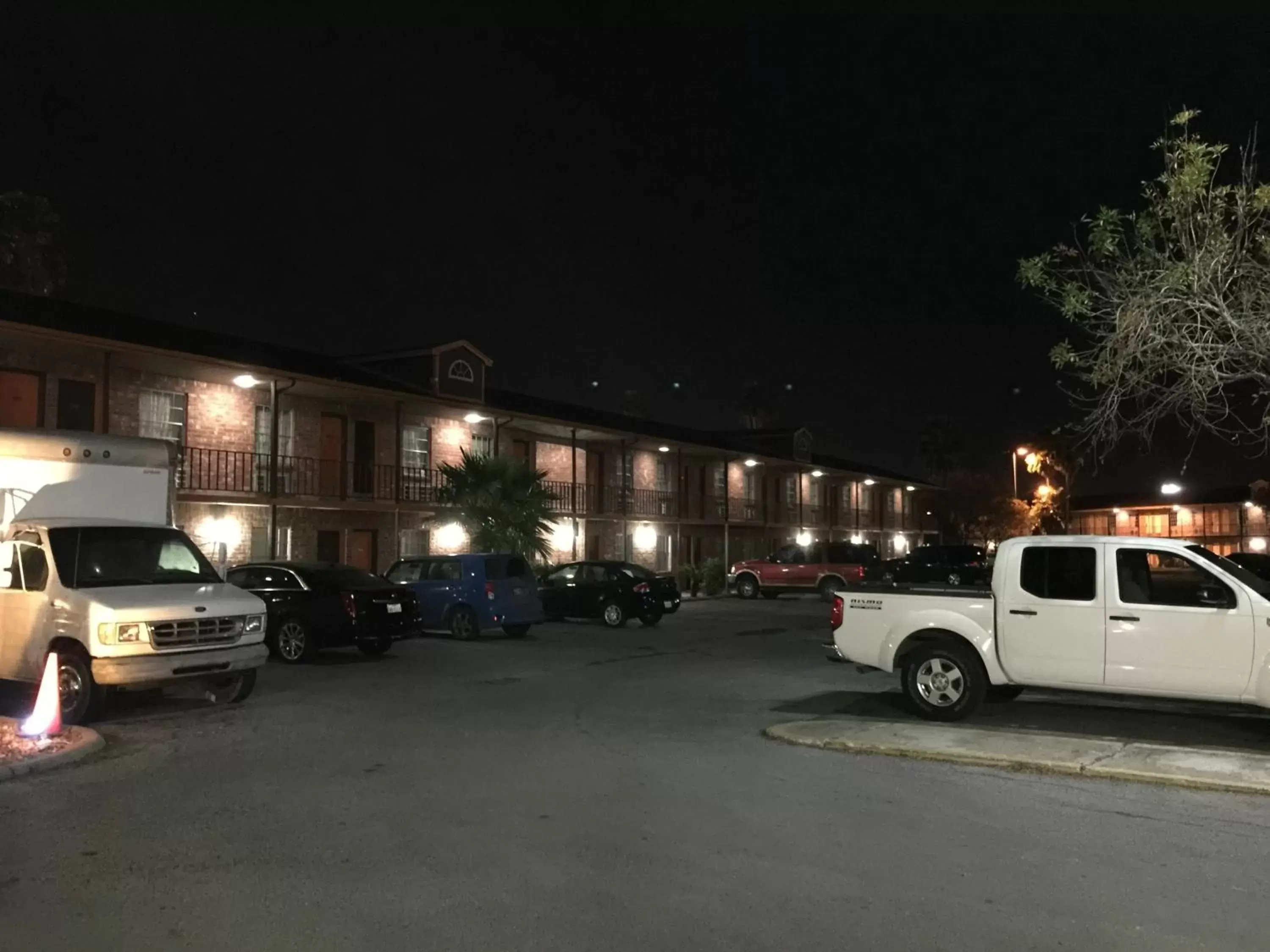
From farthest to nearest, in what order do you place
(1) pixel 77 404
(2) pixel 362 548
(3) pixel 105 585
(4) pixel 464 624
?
(2) pixel 362 548
(1) pixel 77 404
(4) pixel 464 624
(3) pixel 105 585

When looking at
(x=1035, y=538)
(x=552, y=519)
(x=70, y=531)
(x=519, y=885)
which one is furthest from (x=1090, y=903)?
(x=552, y=519)

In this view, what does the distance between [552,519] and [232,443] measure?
7989mm

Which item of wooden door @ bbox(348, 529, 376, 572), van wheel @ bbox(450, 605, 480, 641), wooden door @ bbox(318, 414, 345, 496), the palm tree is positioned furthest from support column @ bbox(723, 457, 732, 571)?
van wheel @ bbox(450, 605, 480, 641)

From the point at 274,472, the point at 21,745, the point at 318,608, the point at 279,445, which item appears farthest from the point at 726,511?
the point at 21,745

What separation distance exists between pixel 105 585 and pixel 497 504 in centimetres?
1514

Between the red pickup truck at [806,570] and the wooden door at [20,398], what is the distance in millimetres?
21453

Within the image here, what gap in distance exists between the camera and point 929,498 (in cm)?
6938

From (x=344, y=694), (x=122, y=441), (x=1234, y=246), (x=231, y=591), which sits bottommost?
(x=344, y=694)

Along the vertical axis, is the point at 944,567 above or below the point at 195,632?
above

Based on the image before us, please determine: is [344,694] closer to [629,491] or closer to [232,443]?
[232,443]

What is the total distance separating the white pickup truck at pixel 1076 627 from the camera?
920cm

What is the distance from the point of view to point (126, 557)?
11.7 metres

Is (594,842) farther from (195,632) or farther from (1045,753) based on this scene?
(195,632)

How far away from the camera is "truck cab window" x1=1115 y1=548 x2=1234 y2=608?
31.0 ft
